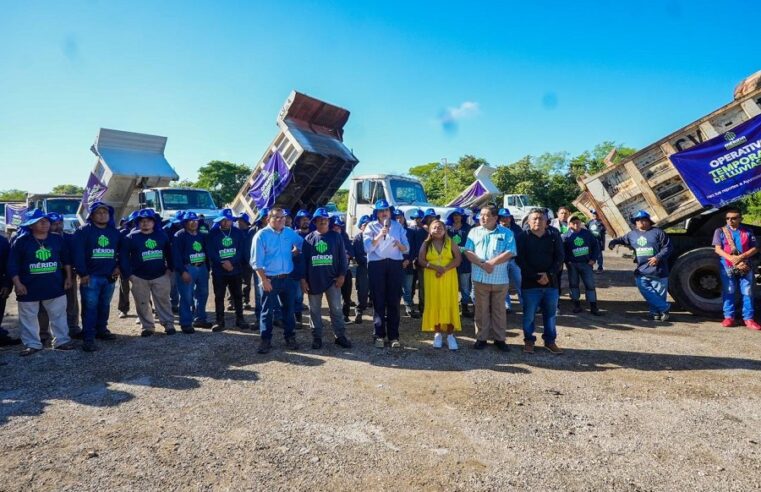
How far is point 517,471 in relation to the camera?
9.29ft

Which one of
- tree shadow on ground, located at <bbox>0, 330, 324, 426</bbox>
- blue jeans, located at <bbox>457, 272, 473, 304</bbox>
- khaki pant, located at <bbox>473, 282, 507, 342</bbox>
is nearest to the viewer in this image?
tree shadow on ground, located at <bbox>0, 330, 324, 426</bbox>

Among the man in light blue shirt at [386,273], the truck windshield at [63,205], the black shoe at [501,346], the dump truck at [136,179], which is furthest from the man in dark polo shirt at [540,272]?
the truck windshield at [63,205]

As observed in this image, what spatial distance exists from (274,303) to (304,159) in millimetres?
5804

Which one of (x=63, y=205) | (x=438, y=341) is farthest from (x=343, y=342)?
(x=63, y=205)

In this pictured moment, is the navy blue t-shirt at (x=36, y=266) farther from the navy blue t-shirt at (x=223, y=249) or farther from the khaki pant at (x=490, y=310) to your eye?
the khaki pant at (x=490, y=310)

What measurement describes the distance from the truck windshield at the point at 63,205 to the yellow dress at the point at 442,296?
15097mm

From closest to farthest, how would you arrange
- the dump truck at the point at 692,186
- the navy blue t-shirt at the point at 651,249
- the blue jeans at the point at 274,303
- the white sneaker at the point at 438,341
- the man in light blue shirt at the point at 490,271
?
the man in light blue shirt at the point at 490,271 → the blue jeans at the point at 274,303 → the white sneaker at the point at 438,341 → the dump truck at the point at 692,186 → the navy blue t-shirt at the point at 651,249

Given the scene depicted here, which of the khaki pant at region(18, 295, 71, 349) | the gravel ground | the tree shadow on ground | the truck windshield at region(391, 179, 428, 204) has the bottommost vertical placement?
the gravel ground

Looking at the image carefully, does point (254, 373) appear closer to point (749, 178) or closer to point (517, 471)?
point (517, 471)

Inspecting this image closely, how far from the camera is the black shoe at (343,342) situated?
18.4ft

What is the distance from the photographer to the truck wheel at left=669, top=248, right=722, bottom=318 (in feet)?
22.3

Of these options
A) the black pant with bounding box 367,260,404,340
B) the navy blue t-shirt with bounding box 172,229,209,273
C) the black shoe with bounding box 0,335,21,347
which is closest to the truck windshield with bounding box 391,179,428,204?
the navy blue t-shirt with bounding box 172,229,209,273

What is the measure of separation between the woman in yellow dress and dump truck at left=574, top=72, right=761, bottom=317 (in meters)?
3.61

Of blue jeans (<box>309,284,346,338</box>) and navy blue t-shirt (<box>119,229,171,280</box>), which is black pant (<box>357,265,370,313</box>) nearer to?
blue jeans (<box>309,284,346,338</box>)
